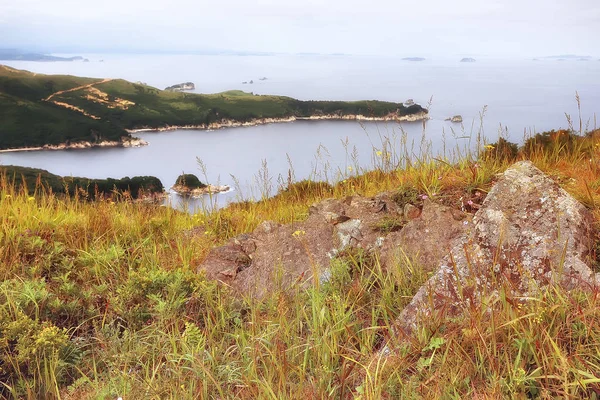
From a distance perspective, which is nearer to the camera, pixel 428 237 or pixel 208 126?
pixel 428 237

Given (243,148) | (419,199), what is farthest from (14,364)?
(243,148)

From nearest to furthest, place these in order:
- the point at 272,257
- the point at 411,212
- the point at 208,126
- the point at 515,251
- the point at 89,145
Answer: the point at 515,251, the point at 272,257, the point at 411,212, the point at 89,145, the point at 208,126

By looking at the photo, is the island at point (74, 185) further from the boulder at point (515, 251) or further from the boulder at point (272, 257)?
the boulder at point (515, 251)

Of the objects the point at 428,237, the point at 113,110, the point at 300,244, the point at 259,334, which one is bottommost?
the point at 259,334

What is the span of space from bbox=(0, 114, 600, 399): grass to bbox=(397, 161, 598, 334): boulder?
0.15 m

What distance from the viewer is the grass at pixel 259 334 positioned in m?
2.28

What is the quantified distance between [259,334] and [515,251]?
1919 millimetres

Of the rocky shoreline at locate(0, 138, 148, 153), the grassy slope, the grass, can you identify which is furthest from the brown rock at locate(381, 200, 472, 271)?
the grassy slope

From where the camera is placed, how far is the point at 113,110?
161125 mm

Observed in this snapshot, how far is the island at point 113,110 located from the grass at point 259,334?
118 m

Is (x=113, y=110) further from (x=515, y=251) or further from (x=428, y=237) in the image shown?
(x=515, y=251)

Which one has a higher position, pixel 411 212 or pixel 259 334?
pixel 411 212

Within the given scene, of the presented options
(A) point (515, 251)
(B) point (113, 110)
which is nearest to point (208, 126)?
(B) point (113, 110)

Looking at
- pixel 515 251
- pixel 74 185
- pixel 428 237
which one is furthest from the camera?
pixel 74 185
